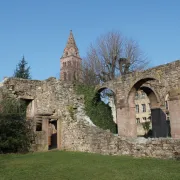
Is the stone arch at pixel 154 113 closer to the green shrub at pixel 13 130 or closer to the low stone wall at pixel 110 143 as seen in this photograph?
the low stone wall at pixel 110 143

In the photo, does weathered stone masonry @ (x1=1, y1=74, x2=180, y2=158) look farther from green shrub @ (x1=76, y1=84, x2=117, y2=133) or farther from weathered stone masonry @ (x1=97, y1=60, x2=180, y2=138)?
weathered stone masonry @ (x1=97, y1=60, x2=180, y2=138)

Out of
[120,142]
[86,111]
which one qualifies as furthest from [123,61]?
[120,142]

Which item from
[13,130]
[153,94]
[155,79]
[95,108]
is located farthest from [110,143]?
[153,94]

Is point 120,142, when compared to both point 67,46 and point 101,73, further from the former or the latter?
point 67,46

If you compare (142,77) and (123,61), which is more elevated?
(123,61)

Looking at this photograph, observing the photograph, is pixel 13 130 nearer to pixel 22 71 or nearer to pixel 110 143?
pixel 110 143

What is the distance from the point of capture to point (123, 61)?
25.3 meters

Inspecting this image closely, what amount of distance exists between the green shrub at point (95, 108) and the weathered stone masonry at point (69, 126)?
0.70m

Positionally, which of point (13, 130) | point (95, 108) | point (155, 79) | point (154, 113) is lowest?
point (13, 130)

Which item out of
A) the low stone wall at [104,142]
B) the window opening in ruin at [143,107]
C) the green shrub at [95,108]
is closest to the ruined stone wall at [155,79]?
the green shrub at [95,108]

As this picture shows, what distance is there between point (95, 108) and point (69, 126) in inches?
103

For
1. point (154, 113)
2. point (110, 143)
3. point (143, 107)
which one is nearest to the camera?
point (110, 143)

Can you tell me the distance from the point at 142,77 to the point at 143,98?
95.4ft

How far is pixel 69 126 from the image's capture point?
13320 mm
